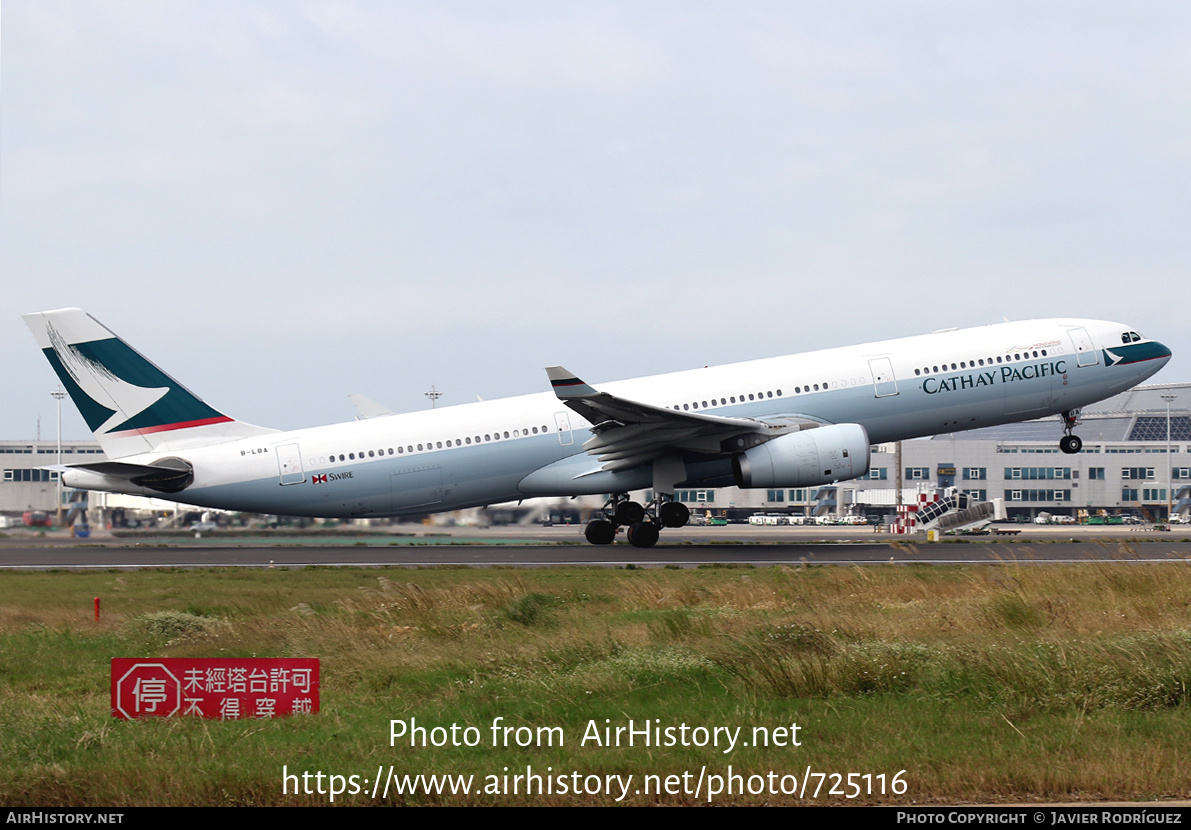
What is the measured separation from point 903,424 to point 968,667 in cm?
2342

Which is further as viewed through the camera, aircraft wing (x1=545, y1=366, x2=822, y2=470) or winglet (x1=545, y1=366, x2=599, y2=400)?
aircraft wing (x1=545, y1=366, x2=822, y2=470)

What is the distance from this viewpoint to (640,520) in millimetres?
34375

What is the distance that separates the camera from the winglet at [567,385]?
96.8 ft

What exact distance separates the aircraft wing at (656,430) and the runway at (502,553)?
9.64 ft

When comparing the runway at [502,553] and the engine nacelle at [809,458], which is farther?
the engine nacelle at [809,458]

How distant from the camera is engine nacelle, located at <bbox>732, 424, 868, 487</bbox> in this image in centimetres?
3133

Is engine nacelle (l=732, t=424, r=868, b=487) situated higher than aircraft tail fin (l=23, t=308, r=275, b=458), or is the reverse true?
aircraft tail fin (l=23, t=308, r=275, b=458)

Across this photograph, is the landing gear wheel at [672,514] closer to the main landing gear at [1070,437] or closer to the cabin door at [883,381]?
the cabin door at [883,381]

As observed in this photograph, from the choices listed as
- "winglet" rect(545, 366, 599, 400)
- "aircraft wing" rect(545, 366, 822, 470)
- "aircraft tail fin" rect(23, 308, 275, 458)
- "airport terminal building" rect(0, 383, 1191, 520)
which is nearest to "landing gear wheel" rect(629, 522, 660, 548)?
"aircraft wing" rect(545, 366, 822, 470)

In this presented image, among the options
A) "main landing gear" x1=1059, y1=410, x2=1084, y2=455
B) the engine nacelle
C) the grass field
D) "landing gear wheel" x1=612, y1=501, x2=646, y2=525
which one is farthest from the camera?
"main landing gear" x1=1059, y1=410, x2=1084, y2=455

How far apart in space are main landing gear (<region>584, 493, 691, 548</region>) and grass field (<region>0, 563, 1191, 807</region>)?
14.4m

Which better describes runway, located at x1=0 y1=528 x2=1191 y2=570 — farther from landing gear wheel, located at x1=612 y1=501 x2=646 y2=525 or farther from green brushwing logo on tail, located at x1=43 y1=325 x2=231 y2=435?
green brushwing logo on tail, located at x1=43 y1=325 x2=231 y2=435

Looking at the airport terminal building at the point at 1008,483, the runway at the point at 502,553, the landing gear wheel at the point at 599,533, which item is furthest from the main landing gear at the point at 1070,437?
the airport terminal building at the point at 1008,483

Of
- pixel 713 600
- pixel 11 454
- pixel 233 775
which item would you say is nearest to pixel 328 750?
pixel 233 775
